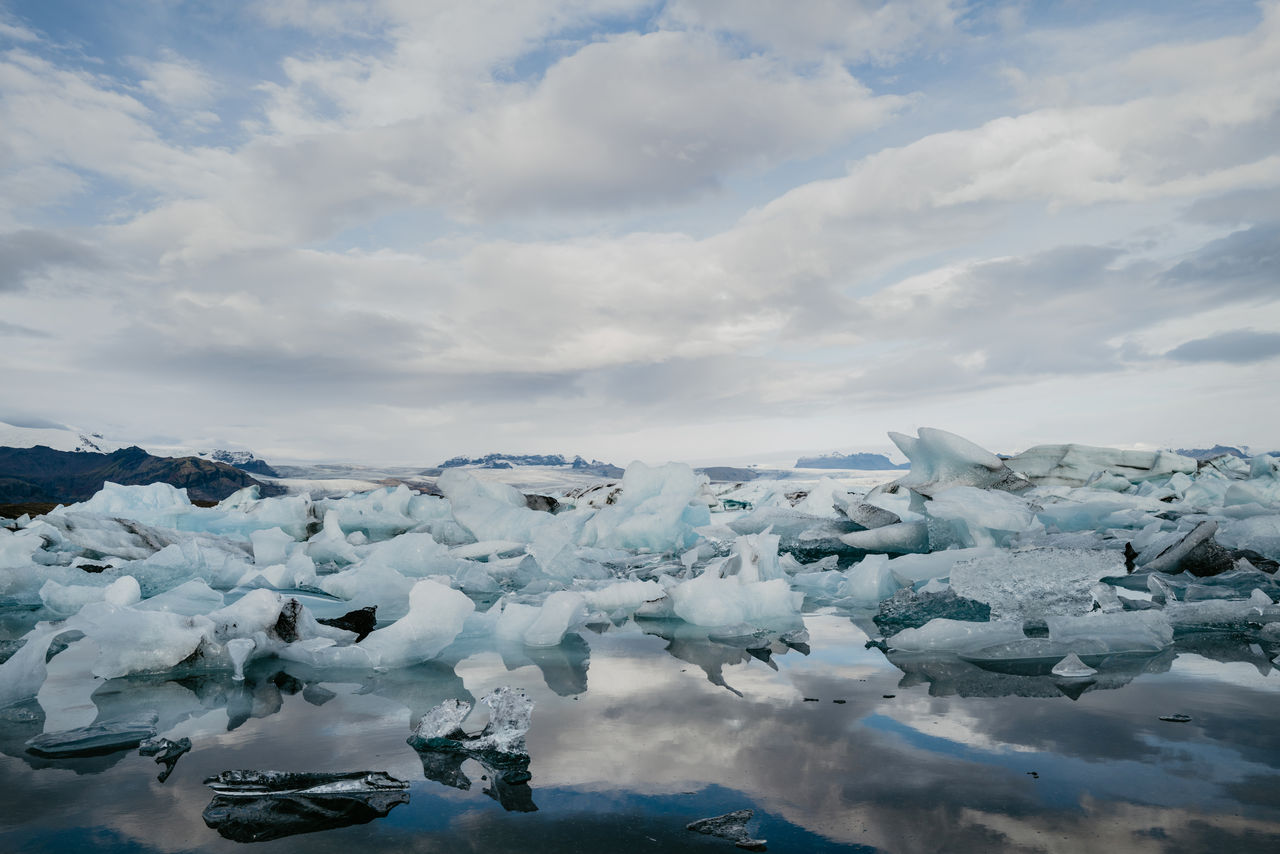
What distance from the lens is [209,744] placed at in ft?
5.04

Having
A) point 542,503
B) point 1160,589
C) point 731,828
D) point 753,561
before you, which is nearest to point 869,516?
point 753,561

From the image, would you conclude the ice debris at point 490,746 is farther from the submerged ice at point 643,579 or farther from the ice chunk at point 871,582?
the ice chunk at point 871,582

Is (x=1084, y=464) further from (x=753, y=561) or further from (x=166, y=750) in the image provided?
(x=166, y=750)

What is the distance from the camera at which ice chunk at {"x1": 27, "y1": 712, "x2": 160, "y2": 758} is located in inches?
58.7

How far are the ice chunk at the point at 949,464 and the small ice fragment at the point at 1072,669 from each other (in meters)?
3.09

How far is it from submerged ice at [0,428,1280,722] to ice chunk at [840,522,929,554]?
0.01 metres

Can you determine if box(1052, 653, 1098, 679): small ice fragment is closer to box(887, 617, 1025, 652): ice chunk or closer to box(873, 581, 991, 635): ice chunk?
box(887, 617, 1025, 652): ice chunk

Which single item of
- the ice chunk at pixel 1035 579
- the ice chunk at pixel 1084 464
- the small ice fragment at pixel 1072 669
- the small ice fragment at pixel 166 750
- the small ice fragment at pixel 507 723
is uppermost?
the ice chunk at pixel 1084 464

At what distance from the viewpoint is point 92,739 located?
154cm

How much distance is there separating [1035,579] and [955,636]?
62cm

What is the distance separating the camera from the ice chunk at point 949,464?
17.2ft

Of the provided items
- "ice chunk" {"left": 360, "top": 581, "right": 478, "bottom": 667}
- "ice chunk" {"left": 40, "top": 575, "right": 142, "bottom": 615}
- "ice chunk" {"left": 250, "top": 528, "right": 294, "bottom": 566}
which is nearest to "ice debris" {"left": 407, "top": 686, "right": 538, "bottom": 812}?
"ice chunk" {"left": 360, "top": 581, "right": 478, "bottom": 667}

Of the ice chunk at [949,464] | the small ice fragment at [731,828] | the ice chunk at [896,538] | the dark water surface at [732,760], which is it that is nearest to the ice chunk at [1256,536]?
the ice chunk at [949,464]

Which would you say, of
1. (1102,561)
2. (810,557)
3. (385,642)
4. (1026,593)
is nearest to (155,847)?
(385,642)
